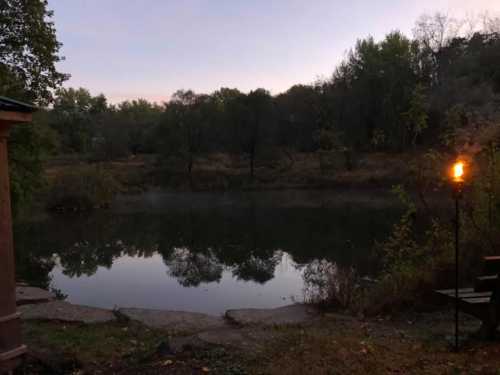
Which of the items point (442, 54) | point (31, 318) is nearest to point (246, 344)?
point (31, 318)

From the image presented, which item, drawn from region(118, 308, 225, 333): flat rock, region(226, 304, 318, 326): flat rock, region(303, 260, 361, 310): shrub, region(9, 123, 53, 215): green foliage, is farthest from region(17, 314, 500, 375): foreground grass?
region(9, 123, 53, 215): green foliage

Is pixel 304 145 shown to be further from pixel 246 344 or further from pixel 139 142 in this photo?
pixel 246 344

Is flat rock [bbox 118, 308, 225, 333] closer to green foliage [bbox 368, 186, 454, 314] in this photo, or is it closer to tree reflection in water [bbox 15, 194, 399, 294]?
green foliage [bbox 368, 186, 454, 314]

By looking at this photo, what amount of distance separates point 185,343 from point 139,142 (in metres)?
55.1

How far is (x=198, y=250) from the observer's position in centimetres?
1579

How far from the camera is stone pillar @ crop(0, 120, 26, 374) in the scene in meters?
4.21

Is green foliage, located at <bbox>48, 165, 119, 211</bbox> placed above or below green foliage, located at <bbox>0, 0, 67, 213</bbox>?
below

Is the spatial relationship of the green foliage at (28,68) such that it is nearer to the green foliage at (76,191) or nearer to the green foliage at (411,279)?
the green foliage at (411,279)

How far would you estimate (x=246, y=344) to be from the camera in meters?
5.18

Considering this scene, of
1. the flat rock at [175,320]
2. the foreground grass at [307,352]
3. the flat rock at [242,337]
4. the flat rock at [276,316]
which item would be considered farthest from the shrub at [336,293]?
the flat rock at [242,337]

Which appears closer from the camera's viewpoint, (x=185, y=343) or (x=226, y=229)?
(x=185, y=343)

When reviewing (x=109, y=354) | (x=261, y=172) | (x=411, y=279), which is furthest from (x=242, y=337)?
(x=261, y=172)

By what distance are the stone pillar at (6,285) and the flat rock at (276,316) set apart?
3346mm

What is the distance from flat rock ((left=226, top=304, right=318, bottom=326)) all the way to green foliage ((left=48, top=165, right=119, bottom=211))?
70.8ft
